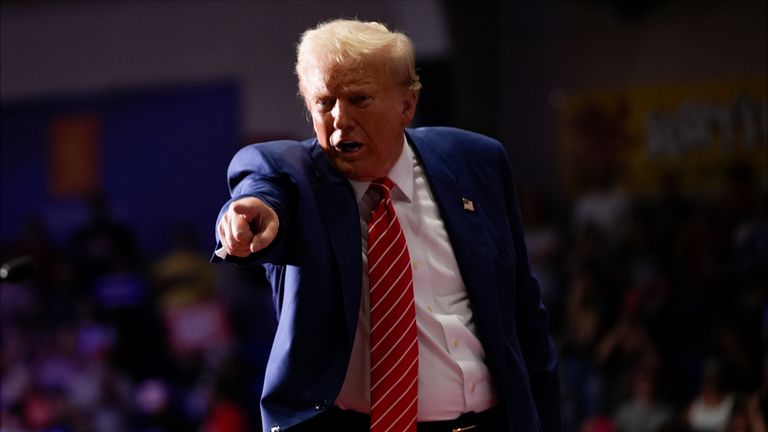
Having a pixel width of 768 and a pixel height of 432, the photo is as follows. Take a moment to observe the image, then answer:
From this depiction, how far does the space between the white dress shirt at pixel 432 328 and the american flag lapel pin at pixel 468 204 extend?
0.05m

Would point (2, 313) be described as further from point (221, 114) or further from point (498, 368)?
point (498, 368)

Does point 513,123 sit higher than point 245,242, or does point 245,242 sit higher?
point 245,242

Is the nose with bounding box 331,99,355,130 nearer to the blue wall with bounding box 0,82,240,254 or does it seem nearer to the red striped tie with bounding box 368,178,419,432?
the red striped tie with bounding box 368,178,419,432

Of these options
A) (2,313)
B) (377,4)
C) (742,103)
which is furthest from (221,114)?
(742,103)

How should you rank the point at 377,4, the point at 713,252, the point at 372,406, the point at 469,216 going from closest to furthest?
the point at 372,406 → the point at 469,216 → the point at 377,4 → the point at 713,252

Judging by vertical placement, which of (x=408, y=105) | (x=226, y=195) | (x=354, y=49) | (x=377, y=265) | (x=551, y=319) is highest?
(x=354, y=49)

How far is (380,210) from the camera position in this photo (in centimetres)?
194

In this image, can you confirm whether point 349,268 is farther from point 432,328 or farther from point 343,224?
point 432,328

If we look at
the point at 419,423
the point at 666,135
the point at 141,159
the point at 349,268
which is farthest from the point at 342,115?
the point at 141,159

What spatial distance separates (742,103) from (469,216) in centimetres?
689

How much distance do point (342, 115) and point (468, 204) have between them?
32 centimetres

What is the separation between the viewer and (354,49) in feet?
6.09

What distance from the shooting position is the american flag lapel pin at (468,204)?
202 cm

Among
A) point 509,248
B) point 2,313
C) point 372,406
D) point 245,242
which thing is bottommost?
point 2,313
